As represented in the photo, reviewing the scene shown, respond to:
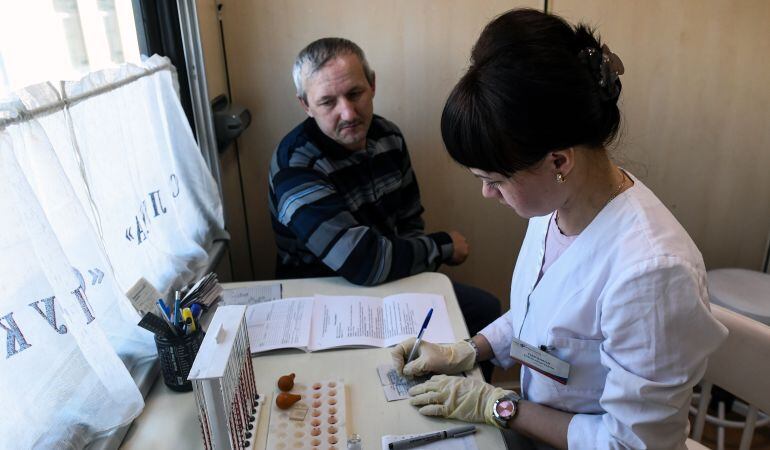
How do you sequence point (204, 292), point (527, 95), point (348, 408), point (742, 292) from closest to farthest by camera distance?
point (527, 95), point (348, 408), point (204, 292), point (742, 292)

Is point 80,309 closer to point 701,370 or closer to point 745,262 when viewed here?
point 701,370

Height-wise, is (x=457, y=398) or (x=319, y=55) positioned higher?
(x=319, y=55)

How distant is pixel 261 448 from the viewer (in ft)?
3.07

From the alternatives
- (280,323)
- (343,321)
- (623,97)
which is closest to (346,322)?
(343,321)

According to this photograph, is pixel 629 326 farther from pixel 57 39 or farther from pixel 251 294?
pixel 57 39

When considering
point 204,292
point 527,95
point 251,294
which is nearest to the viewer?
point 527,95

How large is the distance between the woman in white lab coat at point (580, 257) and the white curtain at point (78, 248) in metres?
0.57

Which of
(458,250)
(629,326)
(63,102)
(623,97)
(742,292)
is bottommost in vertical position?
(742,292)

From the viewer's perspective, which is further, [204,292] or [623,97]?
[623,97]

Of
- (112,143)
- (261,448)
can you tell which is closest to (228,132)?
(112,143)

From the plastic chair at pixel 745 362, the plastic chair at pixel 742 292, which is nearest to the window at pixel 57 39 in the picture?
the plastic chair at pixel 745 362

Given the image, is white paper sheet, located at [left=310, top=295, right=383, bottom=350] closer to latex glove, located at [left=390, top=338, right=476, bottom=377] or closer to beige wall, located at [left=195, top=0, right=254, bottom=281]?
latex glove, located at [left=390, top=338, right=476, bottom=377]

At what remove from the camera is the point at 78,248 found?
0.94 m

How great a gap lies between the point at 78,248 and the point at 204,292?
331 millimetres
